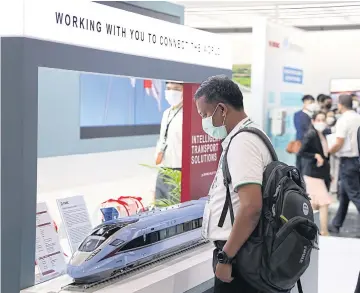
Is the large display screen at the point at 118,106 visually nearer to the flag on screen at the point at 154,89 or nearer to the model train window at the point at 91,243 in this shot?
the flag on screen at the point at 154,89

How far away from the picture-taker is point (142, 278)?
2682mm

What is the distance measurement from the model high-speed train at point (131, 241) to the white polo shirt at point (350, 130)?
4416 mm

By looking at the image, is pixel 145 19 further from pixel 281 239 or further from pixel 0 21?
pixel 281 239

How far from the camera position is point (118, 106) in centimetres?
741

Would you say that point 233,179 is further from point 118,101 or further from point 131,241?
point 118,101

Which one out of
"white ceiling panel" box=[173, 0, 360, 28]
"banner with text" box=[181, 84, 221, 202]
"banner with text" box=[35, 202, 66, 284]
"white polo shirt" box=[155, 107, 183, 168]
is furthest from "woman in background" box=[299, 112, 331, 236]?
"banner with text" box=[35, 202, 66, 284]

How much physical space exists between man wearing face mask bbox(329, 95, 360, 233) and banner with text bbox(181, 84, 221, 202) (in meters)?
3.70

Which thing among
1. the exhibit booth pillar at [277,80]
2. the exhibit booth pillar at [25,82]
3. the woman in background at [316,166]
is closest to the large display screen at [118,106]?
the exhibit booth pillar at [277,80]

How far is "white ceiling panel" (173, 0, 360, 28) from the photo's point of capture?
34.4 ft

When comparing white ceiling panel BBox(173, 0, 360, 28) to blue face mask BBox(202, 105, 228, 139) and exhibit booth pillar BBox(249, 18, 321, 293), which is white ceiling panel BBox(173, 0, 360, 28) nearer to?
exhibit booth pillar BBox(249, 18, 321, 293)

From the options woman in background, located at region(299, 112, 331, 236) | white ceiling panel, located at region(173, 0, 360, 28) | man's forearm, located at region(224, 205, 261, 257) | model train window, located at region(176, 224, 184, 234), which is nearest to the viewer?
man's forearm, located at region(224, 205, 261, 257)

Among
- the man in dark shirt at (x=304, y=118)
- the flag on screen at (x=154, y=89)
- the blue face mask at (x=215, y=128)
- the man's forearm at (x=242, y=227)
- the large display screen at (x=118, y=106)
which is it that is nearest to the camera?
the man's forearm at (x=242, y=227)

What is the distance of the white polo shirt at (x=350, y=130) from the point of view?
7312 mm

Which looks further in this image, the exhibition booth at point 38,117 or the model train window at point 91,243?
the model train window at point 91,243
